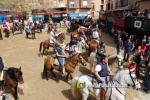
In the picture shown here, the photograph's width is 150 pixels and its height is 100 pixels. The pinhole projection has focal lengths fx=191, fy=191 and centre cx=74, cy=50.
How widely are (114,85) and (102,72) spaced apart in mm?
663

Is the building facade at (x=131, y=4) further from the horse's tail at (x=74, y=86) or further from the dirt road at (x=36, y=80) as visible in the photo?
the horse's tail at (x=74, y=86)

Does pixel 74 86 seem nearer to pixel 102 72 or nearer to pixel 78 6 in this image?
pixel 102 72

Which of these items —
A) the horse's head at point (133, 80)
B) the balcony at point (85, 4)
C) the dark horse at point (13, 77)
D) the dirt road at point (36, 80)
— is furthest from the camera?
the balcony at point (85, 4)

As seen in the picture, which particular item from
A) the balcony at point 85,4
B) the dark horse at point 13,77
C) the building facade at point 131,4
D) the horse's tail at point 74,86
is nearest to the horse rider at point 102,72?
the horse's tail at point 74,86

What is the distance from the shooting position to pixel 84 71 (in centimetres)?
1191

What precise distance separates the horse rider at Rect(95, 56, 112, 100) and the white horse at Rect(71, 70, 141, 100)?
0.65 feet

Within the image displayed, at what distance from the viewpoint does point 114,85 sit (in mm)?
6973

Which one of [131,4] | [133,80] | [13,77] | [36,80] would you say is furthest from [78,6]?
[133,80]

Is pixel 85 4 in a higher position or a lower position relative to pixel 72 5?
higher

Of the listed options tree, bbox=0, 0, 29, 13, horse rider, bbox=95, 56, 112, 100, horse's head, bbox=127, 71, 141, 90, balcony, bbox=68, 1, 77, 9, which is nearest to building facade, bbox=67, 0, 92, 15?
balcony, bbox=68, 1, 77, 9

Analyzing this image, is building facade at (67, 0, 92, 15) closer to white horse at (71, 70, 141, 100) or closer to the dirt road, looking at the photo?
the dirt road

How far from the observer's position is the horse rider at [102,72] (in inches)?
267

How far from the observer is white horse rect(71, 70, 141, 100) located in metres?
6.73

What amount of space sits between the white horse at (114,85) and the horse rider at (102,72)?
0.20m
